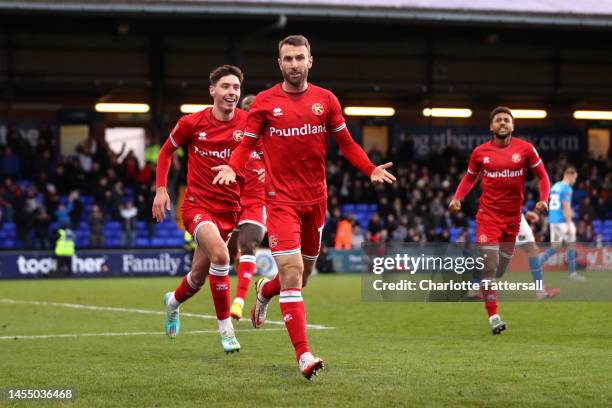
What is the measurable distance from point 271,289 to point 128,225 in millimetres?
21012

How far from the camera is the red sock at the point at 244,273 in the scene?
42.8ft

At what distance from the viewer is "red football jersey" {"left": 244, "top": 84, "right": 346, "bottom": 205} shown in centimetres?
877

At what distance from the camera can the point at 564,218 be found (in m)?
24.1

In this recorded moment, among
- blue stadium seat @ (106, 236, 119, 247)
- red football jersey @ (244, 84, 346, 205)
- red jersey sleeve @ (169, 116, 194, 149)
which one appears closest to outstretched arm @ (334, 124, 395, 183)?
red football jersey @ (244, 84, 346, 205)

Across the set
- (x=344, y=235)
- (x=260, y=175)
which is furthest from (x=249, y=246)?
(x=344, y=235)

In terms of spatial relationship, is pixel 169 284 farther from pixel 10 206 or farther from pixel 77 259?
pixel 10 206

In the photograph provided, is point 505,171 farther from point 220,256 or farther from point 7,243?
point 7,243

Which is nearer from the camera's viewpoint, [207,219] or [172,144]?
[207,219]

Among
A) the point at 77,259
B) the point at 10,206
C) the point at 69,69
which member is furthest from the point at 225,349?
the point at 69,69

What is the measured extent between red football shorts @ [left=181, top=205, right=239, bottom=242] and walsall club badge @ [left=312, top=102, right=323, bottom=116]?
221 cm

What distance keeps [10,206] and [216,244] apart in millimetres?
21685

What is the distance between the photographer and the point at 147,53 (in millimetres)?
37469

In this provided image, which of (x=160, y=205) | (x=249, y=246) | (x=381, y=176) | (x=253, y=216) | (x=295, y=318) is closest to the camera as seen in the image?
(x=295, y=318)

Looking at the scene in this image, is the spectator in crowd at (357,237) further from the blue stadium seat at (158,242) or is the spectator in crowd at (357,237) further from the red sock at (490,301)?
the red sock at (490,301)
